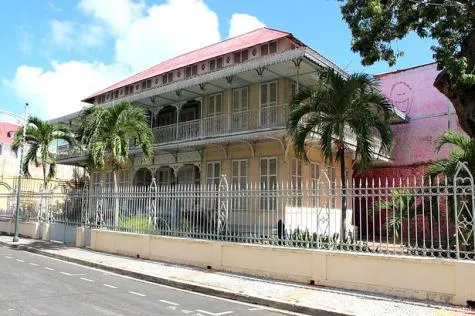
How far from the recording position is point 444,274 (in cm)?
836

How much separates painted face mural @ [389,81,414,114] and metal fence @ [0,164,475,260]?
41.0ft

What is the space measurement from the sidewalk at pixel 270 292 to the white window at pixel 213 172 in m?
8.14

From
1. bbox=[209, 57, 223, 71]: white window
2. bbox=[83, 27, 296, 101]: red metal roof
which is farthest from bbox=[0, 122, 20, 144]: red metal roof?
bbox=[209, 57, 223, 71]: white window

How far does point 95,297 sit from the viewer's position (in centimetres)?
894

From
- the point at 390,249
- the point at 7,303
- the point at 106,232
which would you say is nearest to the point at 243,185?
the point at 106,232

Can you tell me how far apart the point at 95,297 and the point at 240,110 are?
13546 millimetres

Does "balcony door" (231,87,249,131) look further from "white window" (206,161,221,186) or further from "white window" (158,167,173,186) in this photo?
"white window" (158,167,173,186)

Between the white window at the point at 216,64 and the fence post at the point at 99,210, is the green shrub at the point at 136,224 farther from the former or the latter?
the white window at the point at 216,64

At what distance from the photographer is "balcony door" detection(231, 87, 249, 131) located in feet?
67.4

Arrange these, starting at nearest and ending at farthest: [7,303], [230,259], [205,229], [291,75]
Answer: [7,303], [230,259], [205,229], [291,75]

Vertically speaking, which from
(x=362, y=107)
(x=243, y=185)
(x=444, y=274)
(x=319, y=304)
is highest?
(x=362, y=107)

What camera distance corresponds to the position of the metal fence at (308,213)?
8883 millimetres

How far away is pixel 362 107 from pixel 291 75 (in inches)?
251

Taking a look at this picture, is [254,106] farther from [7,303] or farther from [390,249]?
[7,303]
